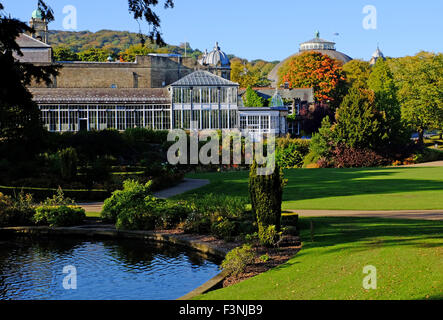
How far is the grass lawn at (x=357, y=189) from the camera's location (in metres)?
20.4

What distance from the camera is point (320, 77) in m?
80.1

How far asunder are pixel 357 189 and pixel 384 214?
669cm

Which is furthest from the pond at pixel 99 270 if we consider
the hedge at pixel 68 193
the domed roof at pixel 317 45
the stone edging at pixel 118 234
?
the domed roof at pixel 317 45

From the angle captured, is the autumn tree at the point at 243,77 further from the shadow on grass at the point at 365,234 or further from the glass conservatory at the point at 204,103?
the shadow on grass at the point at 365,234

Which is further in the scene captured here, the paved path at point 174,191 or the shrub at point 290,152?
the shrub at point 290,152

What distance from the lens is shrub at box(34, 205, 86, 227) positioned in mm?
18500

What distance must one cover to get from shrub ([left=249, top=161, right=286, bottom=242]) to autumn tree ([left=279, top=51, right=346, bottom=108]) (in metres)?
65.2

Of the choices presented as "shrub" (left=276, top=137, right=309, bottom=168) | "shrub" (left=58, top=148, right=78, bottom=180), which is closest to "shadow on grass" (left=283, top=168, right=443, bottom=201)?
"shrub" (left=58, top=148, right=78, bottom=180)

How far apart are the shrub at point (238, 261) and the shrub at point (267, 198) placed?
1.59m

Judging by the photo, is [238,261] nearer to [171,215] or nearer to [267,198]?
[267,198]

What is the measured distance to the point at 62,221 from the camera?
18.5 m

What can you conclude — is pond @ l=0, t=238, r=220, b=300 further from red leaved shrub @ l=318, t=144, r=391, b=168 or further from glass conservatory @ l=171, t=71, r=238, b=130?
glass conservatory @ l=171, t=71, r=238, b=130

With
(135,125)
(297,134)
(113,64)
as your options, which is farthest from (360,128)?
(113,64)
